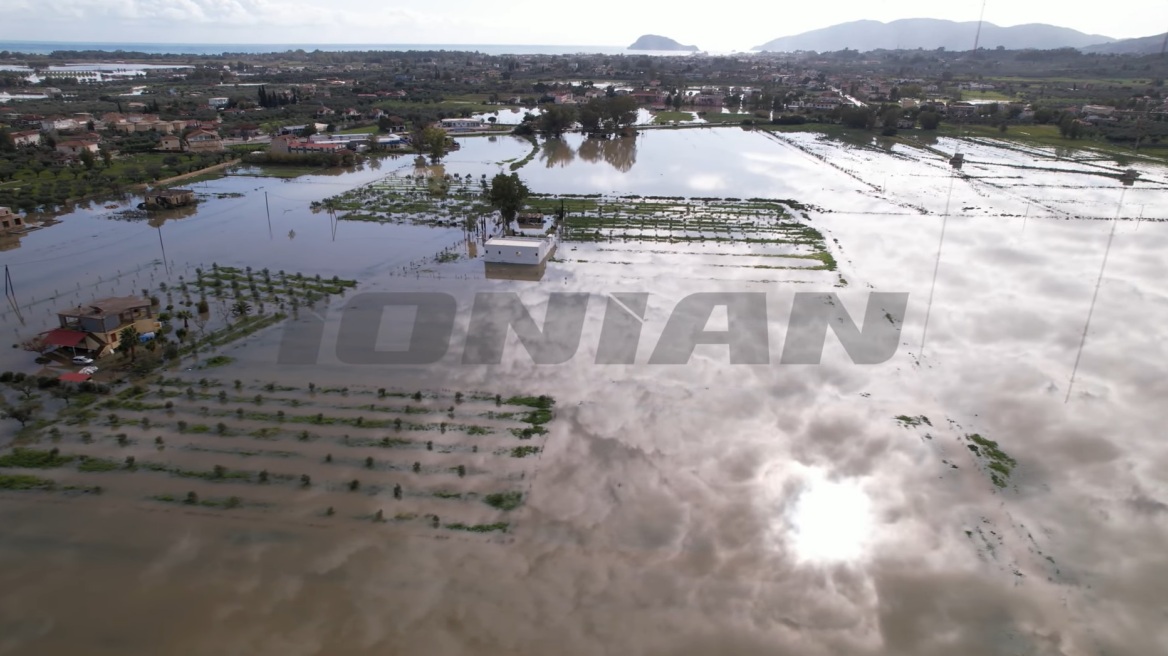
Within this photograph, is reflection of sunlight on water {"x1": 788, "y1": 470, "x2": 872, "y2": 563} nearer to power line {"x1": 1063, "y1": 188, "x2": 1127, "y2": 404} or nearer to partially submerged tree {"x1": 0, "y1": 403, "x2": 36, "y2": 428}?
power line {"x1": 1063, "y1": 188, "x2": 1127, "y2": 404}

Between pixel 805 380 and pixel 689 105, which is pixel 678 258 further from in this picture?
pixel 689 105

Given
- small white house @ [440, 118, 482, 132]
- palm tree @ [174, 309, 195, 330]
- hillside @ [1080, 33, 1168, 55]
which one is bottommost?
palm tree @ [174, 309, 195, 330]

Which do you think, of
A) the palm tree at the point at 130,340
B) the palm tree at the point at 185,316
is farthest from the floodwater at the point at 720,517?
the palm tree at the point at 130,340

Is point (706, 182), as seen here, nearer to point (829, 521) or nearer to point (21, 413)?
point (829, 521)

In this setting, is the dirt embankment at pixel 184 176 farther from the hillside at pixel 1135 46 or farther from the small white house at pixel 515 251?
the hillside at pixel 1135 46

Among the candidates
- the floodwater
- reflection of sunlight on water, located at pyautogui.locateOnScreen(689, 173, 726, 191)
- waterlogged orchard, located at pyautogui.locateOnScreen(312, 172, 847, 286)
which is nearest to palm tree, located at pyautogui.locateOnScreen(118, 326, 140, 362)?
the floodwater

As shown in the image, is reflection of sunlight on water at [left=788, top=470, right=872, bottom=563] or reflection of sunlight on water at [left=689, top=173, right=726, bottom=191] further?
reflection of sunlight on water at [left=689, top=173, right=726, bottom=191]

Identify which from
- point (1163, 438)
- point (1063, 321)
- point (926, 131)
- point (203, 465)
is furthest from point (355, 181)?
point (926, 131)
